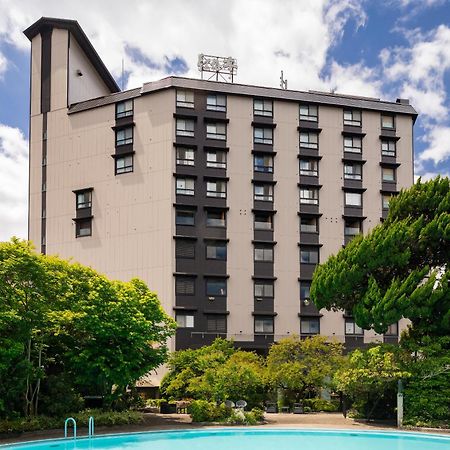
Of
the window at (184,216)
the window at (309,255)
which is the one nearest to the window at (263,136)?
the window at (184,216)

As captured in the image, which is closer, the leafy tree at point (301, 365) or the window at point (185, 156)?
the leafy tree at point (301, 365)

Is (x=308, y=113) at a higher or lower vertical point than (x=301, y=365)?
higher

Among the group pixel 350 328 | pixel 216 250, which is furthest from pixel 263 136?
pixel 350 328

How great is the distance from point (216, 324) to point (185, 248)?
6.32 metres

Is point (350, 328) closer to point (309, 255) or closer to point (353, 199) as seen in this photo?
point (309, 255)

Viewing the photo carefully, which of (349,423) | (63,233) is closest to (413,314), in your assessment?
(349,423)

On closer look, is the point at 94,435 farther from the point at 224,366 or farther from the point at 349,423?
the point at 349,423

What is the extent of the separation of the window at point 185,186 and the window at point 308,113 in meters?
11.2

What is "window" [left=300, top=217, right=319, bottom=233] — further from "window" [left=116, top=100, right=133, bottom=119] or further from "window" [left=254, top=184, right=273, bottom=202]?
"window" [left=116, top=100, right=133, bottom=119]

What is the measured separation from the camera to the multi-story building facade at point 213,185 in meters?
50.3

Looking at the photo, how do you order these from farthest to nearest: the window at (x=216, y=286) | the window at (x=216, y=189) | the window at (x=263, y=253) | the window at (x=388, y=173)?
1. the window at (x=388, y=173)
2. the window at (x=263, y=253)
3. the window at (x=216, y=189)
4. the window at (x=216, y=286)

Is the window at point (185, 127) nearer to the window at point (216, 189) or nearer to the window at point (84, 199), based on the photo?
the window at point (216, 189)

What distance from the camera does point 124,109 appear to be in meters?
53.1

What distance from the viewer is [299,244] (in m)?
52.3
